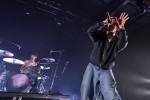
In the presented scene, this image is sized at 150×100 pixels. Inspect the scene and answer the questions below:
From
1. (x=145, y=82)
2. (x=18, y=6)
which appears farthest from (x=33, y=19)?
(x=145, y=82)

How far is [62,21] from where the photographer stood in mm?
8695

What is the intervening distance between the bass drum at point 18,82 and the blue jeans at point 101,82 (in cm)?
408

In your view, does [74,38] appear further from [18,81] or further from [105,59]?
[105,59]

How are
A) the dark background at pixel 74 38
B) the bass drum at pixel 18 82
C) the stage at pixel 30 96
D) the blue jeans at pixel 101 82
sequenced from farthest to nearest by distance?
the dark background at pixel 74 38 < the bass drum at pixel 18 82 < the stage at pixel 30 96 < the blue jeans at pixel 101 82

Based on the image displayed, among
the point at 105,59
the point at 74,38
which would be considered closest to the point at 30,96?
the point at 105,59

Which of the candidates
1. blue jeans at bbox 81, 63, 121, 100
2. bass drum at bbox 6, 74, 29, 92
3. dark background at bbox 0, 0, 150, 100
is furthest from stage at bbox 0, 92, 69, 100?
dark background at bbox 0, 0, 150, 100

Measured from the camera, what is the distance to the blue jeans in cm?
262

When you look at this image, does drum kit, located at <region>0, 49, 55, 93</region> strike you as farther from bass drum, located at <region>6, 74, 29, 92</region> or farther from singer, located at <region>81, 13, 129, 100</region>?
singer, located at <region>81, 13, 129, 100</region>

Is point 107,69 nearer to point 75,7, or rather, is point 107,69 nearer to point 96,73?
point 96,73

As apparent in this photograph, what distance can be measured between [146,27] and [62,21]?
3766mm

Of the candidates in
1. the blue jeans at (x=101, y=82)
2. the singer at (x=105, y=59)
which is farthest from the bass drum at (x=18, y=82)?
the blue jeans at (x=101, y=82)

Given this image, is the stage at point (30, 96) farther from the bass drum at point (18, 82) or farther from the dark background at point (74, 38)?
the dark background at point (74, 38)

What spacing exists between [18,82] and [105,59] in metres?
4.33

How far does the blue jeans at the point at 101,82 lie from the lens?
2.62 metres
